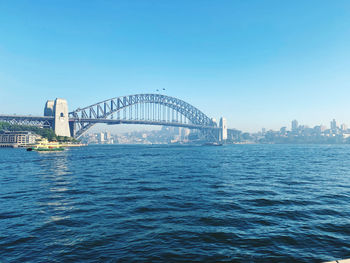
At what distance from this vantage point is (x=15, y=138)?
3994 inches

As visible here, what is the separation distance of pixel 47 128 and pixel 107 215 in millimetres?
117010

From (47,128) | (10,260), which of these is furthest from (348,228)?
(47,128)

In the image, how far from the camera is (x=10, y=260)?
5.84 meters

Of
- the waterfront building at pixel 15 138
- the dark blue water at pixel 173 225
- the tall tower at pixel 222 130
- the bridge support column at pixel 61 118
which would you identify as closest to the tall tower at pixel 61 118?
the bridge support column at pixel 61 118

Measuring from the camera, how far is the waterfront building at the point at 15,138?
331 feet

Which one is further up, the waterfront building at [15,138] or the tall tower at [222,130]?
the tall tower at [222,130]

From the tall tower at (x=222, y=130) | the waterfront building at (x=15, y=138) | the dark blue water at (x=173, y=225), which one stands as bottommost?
the dark blue water at (x=173, y=225)

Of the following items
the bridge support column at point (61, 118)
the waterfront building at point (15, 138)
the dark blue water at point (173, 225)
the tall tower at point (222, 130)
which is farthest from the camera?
the tall tower at point (222, 130)

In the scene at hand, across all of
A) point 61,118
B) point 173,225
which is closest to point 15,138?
point 61,118

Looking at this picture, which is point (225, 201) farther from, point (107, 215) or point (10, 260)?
point (10, 260)

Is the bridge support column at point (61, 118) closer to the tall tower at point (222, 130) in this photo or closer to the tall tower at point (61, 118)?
the tall tower at point (61, 118)

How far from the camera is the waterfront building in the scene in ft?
331

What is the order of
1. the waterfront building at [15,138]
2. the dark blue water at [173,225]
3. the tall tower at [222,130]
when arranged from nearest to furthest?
the dark blue water at [173,225], the waterfront building at [15,138], the tall tower at [222,130]

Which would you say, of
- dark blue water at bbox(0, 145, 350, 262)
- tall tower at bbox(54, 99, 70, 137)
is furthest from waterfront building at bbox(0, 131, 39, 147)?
dark blue water at bbox(0, 145, 350, 262)
